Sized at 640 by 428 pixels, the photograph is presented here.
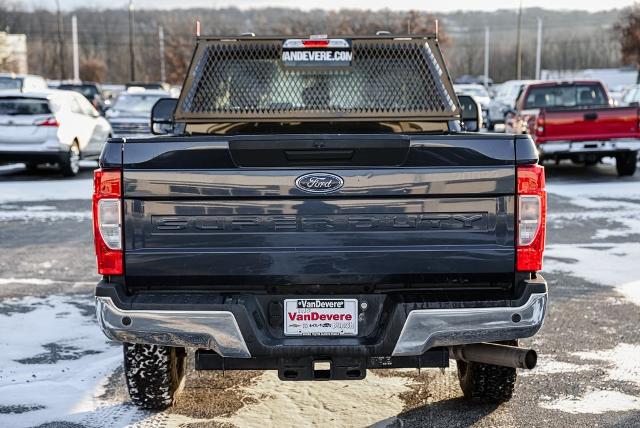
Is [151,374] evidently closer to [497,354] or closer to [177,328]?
[177,328]

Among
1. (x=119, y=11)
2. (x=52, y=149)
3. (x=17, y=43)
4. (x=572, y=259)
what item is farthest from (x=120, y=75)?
(x=572, y=259)

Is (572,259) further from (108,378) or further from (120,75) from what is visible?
(120,75)

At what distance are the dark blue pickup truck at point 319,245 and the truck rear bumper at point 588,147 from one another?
12297mm

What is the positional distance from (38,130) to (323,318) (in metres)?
13.6

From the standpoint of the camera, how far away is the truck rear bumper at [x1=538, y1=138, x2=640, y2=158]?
51.7 ft

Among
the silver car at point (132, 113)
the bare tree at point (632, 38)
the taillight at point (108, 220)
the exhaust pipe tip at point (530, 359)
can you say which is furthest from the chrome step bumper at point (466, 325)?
the bare tree at point (632, 38)

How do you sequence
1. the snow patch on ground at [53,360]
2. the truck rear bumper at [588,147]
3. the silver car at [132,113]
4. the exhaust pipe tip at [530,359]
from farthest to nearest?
1. the silver car at [132,113]
2. the truck rear bumper at [588,147]
3. the snow patch on ground at [53,360]
4. the exhaust pipe tip at [530,359]

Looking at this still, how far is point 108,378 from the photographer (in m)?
5.49

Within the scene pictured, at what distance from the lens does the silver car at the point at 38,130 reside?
16.5m

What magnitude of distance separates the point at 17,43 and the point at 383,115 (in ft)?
257

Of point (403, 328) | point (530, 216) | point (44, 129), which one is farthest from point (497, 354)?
point (44, 129)

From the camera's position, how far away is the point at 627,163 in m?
16.7

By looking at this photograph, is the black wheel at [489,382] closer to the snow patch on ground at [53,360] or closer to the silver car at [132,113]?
the snow patch on ground at [53,360]

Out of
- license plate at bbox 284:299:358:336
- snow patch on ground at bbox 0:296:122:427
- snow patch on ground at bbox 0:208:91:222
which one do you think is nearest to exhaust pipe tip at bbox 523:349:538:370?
license plate at bbox 284:299:358:336
